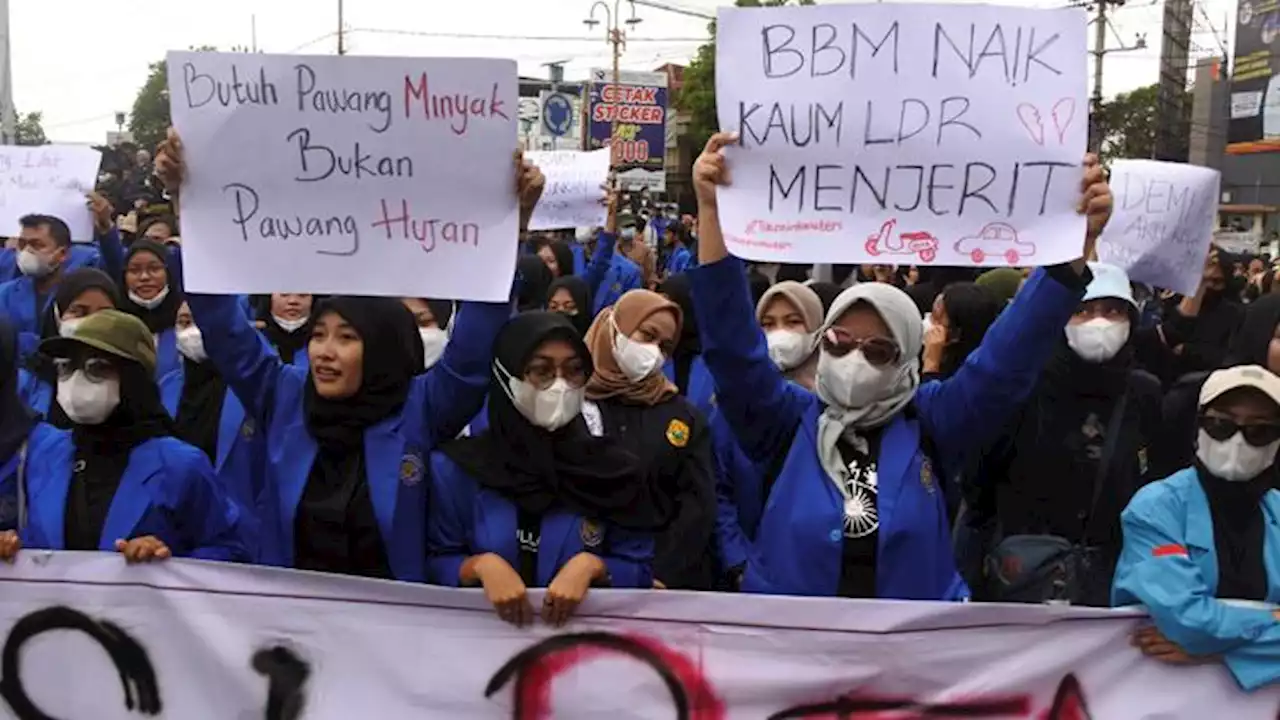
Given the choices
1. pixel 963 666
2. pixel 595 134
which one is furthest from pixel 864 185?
pixel 595 134

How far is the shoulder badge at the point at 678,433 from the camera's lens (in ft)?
11.5

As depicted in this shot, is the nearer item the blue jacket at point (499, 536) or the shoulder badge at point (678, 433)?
the blue jacket at point (499, 536)

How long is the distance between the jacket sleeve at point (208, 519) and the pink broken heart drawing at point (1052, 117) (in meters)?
2.02

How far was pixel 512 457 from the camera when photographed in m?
2.86

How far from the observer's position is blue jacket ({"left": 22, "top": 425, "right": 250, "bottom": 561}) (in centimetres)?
279

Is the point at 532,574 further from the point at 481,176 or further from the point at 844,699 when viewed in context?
the point at 481,176

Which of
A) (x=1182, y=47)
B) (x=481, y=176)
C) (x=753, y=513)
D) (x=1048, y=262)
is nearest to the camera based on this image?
(x=1048, y=262)

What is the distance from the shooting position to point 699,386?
4.74 m

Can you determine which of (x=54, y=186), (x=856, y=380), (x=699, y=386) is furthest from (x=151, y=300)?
(x=856, y=380)

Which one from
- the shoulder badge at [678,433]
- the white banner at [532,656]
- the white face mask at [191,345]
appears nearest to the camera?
the white banner at [532,656]

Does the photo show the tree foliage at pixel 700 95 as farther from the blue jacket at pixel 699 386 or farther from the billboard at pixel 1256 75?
the blue jacket at pixel 699 386

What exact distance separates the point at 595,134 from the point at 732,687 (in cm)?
2125

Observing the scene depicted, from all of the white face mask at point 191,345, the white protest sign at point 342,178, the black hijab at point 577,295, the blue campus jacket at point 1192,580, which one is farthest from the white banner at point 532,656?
the black hijab at point 577,295

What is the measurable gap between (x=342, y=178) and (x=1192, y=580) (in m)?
2.03
